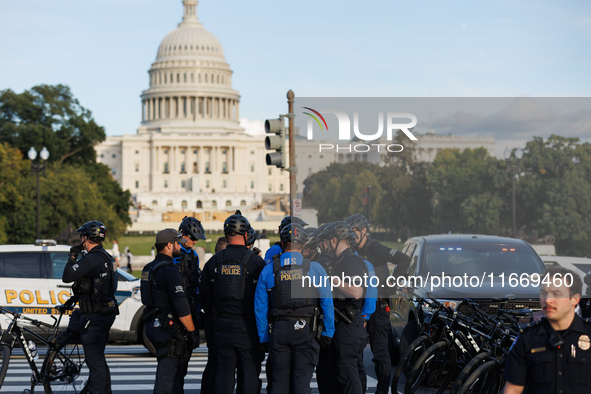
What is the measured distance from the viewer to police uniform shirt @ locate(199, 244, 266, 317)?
6449mm

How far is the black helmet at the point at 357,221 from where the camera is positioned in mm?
7730

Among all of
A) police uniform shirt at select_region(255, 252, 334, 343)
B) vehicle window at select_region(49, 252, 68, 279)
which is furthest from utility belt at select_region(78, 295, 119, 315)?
vehicle window at select_region(49, 252, 68, 279)

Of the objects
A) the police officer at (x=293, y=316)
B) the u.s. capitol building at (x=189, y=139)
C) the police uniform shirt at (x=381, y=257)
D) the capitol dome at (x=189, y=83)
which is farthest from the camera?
the capitol dome at (x=189, y=83)

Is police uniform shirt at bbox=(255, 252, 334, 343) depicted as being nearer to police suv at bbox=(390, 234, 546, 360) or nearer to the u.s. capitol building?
police suv at bbox=(390, 234, 546, 360)

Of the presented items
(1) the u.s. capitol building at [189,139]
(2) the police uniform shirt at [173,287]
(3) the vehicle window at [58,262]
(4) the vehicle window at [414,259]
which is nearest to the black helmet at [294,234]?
(2) the police uniform shirt at [173,287]

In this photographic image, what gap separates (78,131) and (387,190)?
53.8 meters

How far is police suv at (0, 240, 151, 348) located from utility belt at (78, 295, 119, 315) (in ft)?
15.1

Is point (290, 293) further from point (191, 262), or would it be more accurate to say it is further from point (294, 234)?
point (191, 262)

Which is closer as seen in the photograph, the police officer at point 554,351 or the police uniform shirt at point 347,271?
the police officer at point 554,351

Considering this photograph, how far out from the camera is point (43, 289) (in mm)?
11797

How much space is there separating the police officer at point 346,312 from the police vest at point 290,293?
0.50 metres

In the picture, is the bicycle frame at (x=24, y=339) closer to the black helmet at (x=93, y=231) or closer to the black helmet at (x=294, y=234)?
the black helmet at (x=93, y=231)

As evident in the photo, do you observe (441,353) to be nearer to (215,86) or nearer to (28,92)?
(28,92)

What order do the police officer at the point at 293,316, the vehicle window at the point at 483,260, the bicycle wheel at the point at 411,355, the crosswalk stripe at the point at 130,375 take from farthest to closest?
the crosswalk stripe at the point at 130,375
the vehicle window at the point at 483,260
the bicycle wheel at the point at 411,355
the police officer at the point at 293,316
